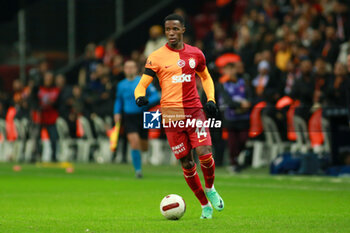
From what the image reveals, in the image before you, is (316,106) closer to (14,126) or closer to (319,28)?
(319,28)

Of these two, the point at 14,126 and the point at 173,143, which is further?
the point at 14,126

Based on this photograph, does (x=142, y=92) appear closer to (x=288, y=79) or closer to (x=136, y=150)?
(x=136, y=150)

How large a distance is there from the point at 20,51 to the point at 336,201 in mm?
18652

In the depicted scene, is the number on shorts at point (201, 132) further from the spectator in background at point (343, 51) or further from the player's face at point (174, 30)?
the spectator in background at point (343, 51)

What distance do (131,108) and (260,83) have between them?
4386 mm

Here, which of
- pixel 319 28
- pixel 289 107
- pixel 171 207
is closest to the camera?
pixel 171 207

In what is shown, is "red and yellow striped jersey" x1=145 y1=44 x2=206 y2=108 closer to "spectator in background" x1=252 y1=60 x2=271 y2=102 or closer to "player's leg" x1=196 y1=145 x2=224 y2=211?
"player's leg" x1=196 y1=145 x2=224 y2=211

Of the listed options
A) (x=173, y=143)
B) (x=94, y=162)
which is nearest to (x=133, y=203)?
(x=173, y=143)

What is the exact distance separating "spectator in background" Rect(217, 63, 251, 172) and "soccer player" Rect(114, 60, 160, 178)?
1962 mm

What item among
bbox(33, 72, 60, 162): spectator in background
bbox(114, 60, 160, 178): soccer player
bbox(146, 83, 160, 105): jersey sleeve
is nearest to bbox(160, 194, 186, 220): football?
bbox(114, 60, 160, 178): soccer player

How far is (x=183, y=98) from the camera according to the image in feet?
29.8

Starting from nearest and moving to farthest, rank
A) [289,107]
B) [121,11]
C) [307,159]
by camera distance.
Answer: [307,159] → [289,107] → [121,11]

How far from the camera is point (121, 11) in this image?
2869 cm

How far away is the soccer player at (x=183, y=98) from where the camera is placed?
352 inches
